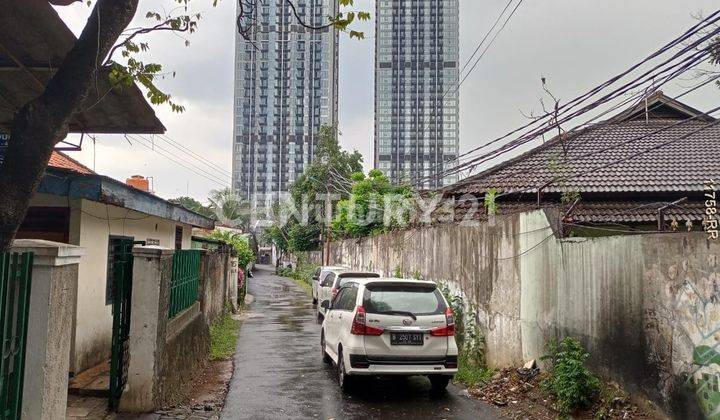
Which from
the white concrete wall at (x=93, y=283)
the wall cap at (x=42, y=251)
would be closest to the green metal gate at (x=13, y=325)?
the wall cap at (x=42, y=251)

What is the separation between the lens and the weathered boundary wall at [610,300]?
5.26 m

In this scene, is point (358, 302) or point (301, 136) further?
point (301, 136)

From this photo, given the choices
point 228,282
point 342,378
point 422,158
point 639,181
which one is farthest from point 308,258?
point 342,378

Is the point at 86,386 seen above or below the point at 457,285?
below

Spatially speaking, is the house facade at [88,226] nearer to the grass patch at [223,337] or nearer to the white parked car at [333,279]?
the grass patch at [223,337]

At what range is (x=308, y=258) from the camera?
46438mm

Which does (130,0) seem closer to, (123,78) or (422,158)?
(123,78)

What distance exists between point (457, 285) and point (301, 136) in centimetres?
6844

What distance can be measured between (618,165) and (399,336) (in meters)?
12.1

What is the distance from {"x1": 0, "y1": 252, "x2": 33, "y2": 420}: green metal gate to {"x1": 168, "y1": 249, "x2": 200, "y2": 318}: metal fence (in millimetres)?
3707

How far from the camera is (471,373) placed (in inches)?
365

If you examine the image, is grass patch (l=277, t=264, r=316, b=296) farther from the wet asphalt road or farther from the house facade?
the house facade

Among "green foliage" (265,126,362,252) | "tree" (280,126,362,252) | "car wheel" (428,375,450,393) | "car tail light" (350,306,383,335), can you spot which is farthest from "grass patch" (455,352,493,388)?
"tree" (280,126,362,252)

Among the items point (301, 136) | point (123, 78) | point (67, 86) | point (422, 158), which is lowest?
point (67, 86)
